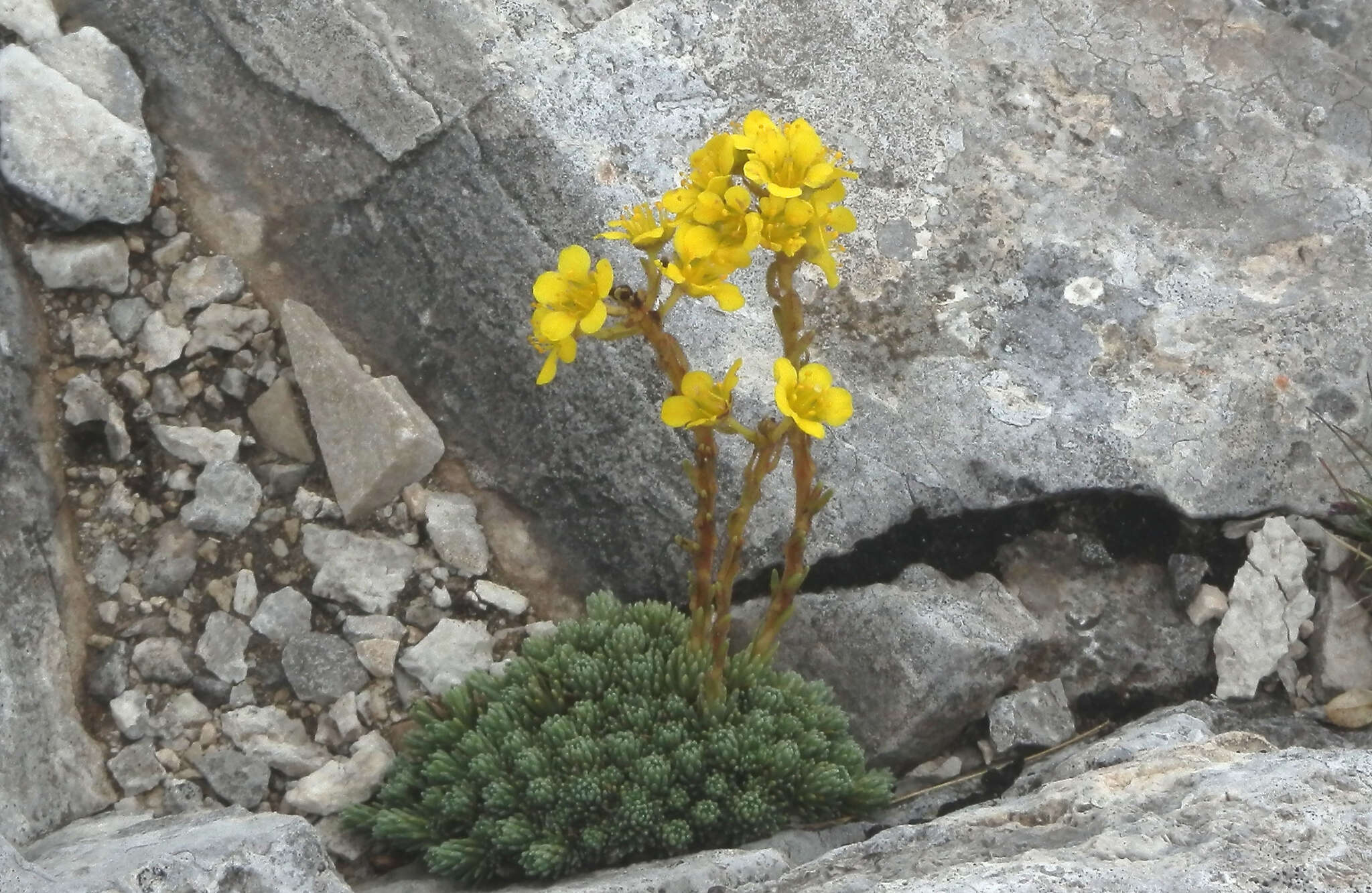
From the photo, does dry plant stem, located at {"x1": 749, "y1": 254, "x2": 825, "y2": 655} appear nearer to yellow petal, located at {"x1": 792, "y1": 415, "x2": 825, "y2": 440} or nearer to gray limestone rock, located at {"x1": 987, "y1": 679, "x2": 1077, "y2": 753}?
yellow petal, located at {"x1": 792, "y1": 415, "x2": 825, "y2": 440}


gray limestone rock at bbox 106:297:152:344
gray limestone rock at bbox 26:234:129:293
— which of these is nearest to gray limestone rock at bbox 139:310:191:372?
gray limestone rock at bbox 106:297:152:344

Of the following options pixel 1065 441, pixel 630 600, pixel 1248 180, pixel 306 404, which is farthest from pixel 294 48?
Result: pixel 1248 180

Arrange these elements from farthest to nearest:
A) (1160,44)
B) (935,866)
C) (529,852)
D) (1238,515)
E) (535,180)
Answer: (1160,44)
(535,180)
(1238,515)
(529,852)
(935,866)

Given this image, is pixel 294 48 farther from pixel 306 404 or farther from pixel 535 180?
pixel 306 404

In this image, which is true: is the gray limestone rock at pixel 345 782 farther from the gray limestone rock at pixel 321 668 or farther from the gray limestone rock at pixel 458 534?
the gray limestone rock at pixel 458 534

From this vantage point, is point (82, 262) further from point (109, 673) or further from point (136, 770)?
point (136, 770)

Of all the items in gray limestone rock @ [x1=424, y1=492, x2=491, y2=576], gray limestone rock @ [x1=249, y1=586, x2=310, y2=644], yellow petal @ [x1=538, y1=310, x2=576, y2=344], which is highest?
yellow petal @ [x1=538, y1=310, x2=576, y2=344]
